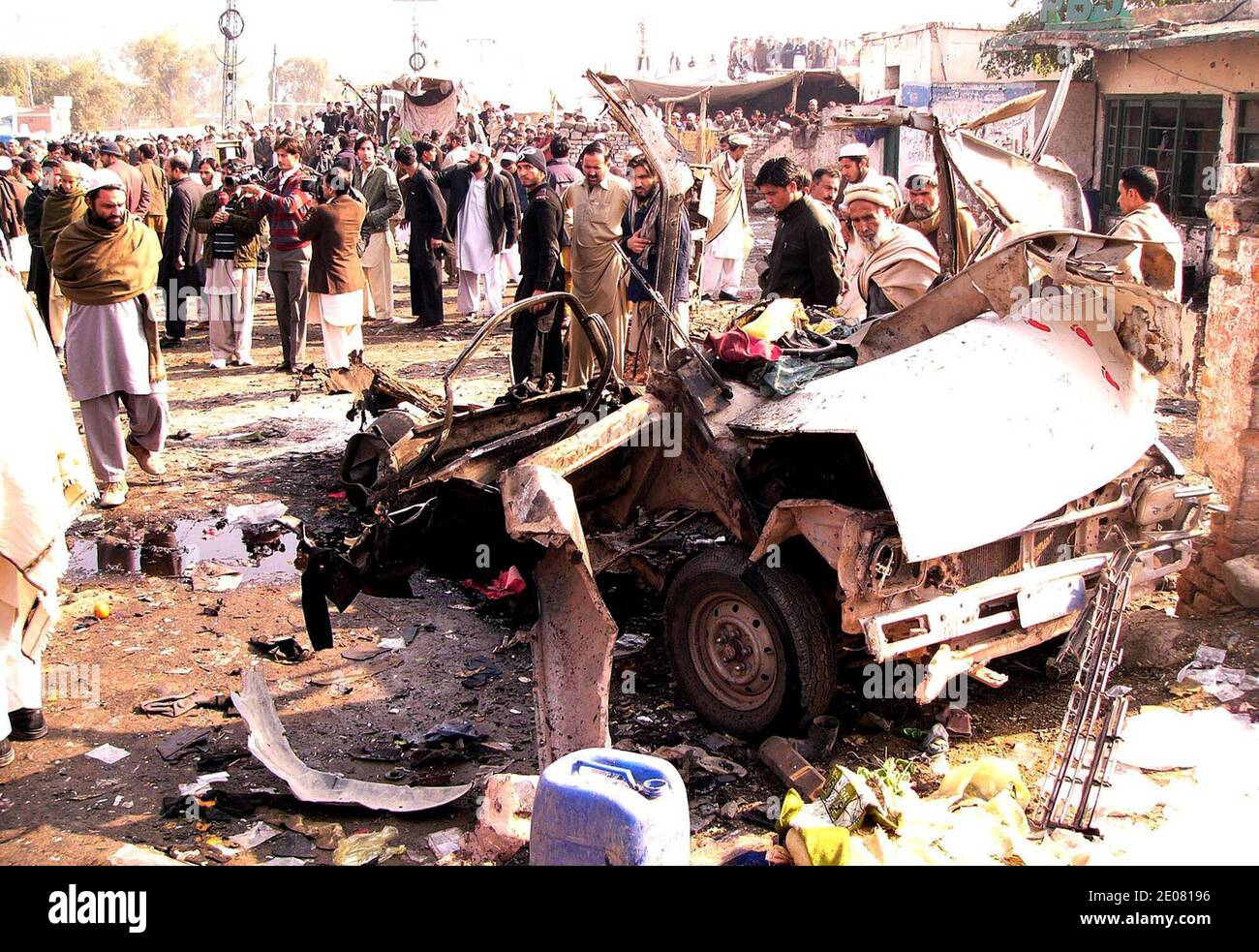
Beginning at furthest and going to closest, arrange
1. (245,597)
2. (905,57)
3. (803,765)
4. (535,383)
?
Answer: (905,57) → (535,383) → (245,597) → (803,765)

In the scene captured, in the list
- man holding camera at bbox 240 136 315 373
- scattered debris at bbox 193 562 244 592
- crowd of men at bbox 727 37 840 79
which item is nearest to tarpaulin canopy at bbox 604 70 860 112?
crowd of men at bbox 727 37 840 79

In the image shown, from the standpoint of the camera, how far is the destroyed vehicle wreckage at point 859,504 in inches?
172

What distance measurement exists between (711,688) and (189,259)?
34.4ft

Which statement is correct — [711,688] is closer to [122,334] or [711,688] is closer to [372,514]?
[372,514]

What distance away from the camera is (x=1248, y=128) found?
15305mm

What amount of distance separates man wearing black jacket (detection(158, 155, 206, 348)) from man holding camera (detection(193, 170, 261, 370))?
450 millimetres

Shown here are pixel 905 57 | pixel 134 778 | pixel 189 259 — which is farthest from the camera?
pixel 905 57

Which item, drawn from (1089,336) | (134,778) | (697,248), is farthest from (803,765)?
(697,248)

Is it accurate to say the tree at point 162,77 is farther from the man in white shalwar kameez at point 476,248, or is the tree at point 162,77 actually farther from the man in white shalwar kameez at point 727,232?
the man in white shalwar kameez at point 727,232

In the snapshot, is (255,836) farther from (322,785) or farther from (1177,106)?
(1177,106)

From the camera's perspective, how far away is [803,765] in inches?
174

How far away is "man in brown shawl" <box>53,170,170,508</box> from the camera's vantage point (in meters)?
7.73

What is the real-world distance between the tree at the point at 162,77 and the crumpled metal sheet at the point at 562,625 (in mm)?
84940

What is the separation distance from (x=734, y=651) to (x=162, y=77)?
315 ft
